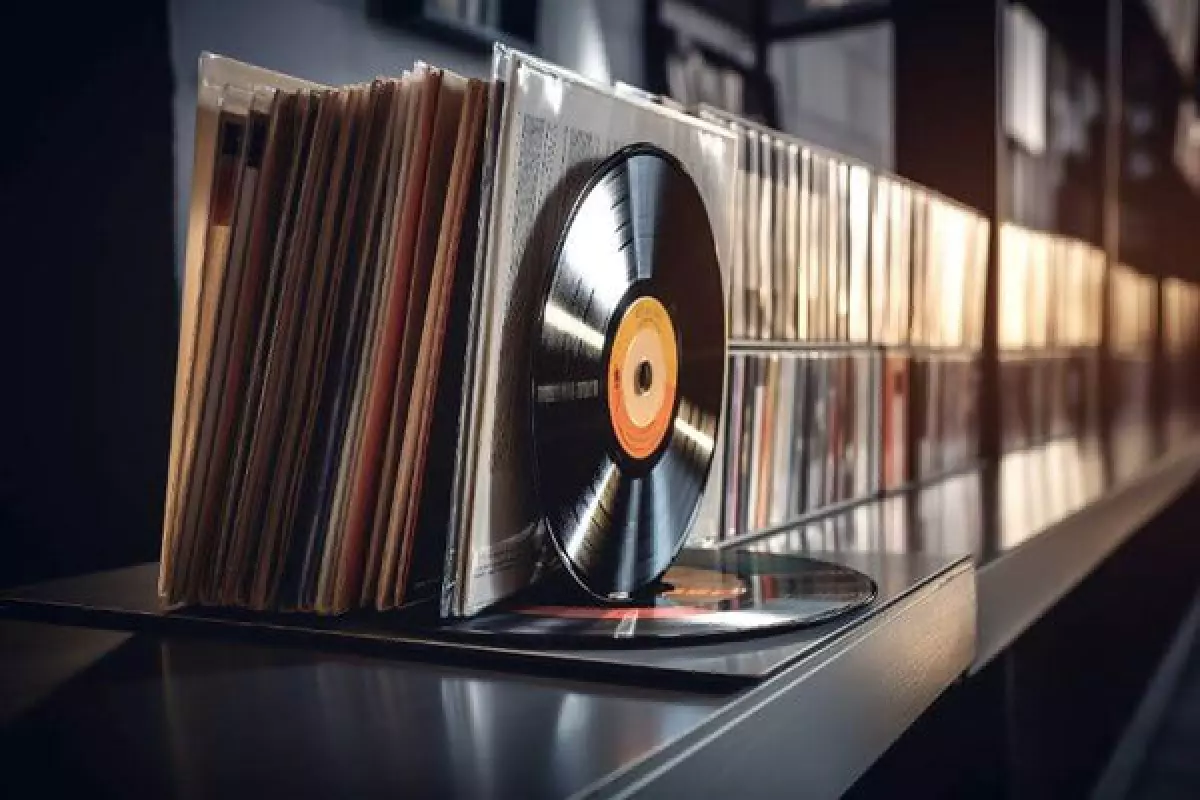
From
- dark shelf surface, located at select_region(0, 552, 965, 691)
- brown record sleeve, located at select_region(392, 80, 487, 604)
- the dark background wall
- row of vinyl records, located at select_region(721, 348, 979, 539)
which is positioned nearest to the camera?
dark shelf surface, located at select_region(0, 552, 965, 691)

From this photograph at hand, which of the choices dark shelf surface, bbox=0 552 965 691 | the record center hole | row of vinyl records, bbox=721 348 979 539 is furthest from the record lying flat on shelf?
row of vinyl records, bbox=721 348 979 539

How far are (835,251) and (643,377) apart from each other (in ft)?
2.38

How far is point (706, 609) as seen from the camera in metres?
0.73

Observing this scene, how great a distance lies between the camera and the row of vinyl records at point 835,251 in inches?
49.4

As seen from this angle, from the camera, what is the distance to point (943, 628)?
86 cm

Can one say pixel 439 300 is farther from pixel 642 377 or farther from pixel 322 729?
pixel 322 729

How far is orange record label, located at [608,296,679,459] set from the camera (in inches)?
30.1

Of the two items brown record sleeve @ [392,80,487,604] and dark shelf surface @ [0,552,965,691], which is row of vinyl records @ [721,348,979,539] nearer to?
dark shelf surface @ [0,552,965,691]

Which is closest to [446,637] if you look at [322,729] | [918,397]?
[322,729]

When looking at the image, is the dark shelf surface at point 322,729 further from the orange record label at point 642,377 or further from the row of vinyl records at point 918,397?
the row of vinyl records at point 918,397

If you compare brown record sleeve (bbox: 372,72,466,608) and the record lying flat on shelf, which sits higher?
brown record sleeve (bbox: 372,72,466,608)

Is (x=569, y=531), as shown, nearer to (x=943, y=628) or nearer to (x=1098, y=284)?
(x=943, y=628)

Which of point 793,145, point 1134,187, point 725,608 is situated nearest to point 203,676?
point 725,608

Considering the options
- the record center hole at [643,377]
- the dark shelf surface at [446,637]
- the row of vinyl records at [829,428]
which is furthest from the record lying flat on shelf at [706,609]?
the row of vinyl records at [829,428]
